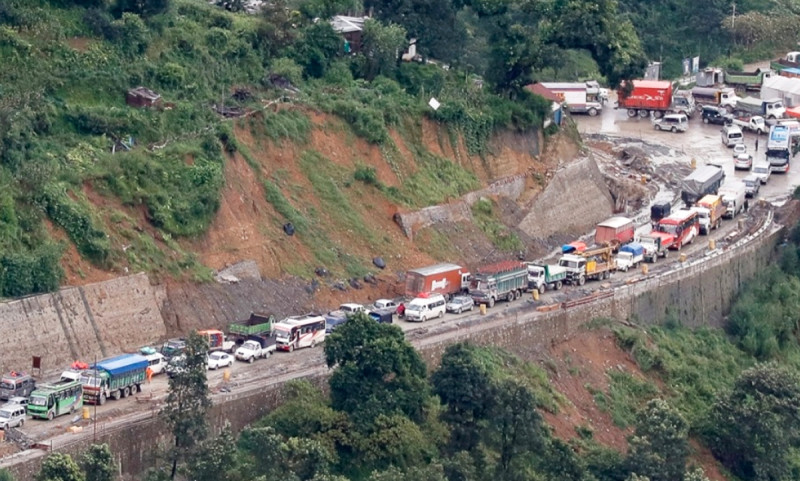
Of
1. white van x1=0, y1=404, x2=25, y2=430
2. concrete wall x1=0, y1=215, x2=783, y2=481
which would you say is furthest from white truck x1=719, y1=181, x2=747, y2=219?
white van x1=0, y1=404, x2=25, y2=430

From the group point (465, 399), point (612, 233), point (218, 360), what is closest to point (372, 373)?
point (465, 399)

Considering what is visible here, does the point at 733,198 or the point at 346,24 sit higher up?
the point at 346,24

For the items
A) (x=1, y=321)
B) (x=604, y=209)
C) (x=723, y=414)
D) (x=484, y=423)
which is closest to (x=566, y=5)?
(x=604, y=209)

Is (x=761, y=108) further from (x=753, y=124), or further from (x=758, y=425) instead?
(x=758, y=425)

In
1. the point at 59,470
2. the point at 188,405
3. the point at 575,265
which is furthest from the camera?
the point at 575,265

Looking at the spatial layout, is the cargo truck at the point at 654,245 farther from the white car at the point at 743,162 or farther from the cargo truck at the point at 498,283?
the white car at the point at 743,162

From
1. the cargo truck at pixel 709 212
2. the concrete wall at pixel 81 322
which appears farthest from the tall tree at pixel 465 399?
the cargo truck at pixel 709 212

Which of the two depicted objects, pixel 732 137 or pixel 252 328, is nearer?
pixel 252 328
